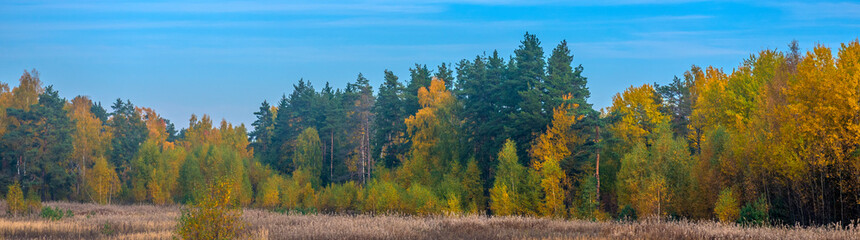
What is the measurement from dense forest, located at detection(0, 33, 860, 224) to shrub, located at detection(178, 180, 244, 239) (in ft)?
3.94

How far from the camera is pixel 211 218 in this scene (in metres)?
17.9

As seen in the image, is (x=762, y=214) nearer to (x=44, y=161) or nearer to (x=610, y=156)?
(x=610, y=156)

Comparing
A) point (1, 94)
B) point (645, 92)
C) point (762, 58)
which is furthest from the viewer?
point (1, 94)

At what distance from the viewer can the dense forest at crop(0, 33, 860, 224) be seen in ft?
107

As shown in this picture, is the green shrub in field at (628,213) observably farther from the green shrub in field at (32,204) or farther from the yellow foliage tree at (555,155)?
the green shrub in field at (32,204)

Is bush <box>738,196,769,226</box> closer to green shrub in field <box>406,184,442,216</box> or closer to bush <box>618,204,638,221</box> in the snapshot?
bush <box>618,204,638,221</box>

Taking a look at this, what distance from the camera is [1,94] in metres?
84.0

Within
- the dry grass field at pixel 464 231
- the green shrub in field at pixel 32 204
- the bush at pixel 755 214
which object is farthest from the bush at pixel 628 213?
the green shrub in field at pixel 32 204

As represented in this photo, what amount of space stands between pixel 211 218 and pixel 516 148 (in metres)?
37.0

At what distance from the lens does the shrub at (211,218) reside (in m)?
17.7

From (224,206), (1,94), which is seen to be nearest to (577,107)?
(224,206)

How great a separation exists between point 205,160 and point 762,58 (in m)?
62.0

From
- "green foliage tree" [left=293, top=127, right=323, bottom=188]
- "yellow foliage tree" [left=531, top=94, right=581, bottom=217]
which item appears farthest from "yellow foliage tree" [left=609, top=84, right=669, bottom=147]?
"green foliage tree" [left=293, top=127, right=323, bottom=188]

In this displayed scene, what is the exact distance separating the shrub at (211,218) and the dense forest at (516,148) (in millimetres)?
1202
